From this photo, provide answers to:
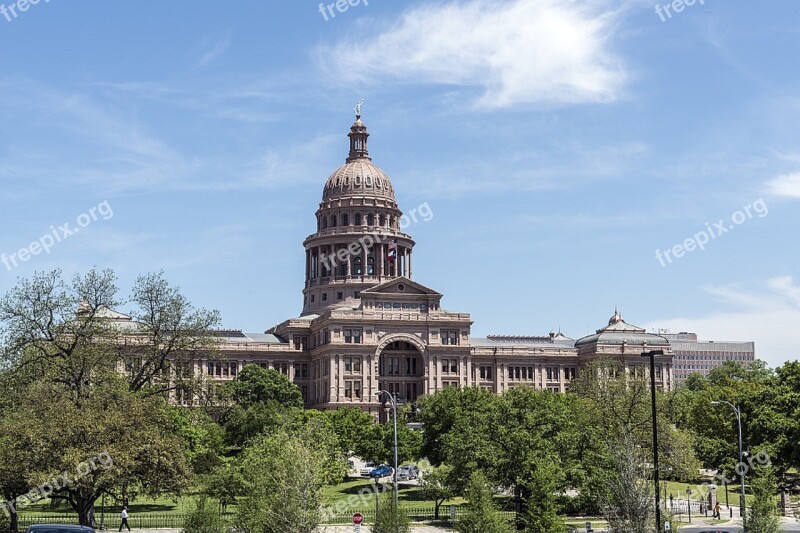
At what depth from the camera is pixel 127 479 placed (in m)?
61.3

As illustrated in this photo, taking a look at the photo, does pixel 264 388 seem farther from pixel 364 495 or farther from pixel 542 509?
pixel 542 509

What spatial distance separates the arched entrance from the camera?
163375 millimetres

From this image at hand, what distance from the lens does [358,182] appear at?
618 ft

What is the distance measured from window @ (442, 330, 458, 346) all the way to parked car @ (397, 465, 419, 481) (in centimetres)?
6036

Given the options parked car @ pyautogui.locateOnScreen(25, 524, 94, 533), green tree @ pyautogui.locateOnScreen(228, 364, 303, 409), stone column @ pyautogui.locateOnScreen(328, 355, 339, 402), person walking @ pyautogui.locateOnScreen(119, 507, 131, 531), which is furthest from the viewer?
stone column @ pyautogui.locateOnScreen(328, 355, 339, 402)

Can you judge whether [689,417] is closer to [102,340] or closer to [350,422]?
[350,422]

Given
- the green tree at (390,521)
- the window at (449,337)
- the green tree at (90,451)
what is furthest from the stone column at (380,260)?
the green tree at (390,521)

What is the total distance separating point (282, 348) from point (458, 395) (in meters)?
73.5

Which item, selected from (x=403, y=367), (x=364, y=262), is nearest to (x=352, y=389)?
(x=403, y=367)

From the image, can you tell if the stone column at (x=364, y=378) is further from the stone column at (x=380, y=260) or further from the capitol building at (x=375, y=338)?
the stone column at (x=380, y=260)

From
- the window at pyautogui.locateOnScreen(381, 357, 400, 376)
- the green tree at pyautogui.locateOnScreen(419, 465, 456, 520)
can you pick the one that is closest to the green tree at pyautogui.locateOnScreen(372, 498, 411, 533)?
the green tree at pyautogui.locateOnScreen(419, 465, 456, 520)

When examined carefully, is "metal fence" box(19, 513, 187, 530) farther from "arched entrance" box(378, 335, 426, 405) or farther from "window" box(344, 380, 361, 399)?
"arched entrance" box(378, 335, 426, 405)

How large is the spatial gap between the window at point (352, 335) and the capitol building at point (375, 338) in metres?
0.14

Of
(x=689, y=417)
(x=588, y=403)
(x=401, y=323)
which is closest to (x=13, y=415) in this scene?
(x=588, y=403)
